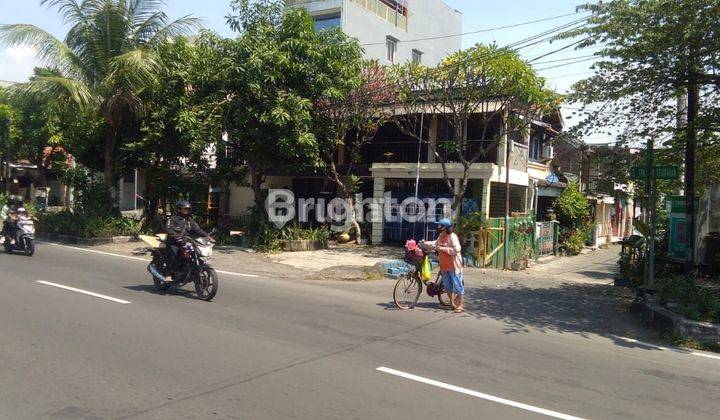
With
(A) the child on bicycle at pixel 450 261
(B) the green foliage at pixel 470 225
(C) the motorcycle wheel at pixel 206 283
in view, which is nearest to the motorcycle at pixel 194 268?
(C) the motorcycle wheel at pixel 206 283

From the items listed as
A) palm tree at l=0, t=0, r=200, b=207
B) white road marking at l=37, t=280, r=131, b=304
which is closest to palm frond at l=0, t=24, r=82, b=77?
palm tree at l=0, t=0, r=200, b=207

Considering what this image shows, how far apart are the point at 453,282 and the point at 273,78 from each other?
369 inches

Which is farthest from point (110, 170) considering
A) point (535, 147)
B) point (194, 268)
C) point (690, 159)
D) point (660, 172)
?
point (690, 159)

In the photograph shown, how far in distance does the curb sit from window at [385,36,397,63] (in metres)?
27.1

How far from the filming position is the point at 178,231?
9375 millimetres

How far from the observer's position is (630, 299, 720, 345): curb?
7793mm

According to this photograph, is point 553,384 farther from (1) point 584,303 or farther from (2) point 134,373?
(1) point 584,303

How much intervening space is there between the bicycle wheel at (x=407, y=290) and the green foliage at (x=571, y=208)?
15.6 m

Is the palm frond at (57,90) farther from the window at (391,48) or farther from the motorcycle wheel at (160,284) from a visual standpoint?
the window at (391,48)

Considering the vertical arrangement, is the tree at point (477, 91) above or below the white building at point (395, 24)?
below

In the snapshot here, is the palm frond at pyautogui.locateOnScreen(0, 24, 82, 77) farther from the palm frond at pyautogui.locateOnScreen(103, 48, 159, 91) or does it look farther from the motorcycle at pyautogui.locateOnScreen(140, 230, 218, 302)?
the motorcycle at pyautogui.locateOnScreen(140, 230, 218, 302)

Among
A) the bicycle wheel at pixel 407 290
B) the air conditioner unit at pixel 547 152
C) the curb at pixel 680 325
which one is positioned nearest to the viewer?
the curb at pixel 680 325

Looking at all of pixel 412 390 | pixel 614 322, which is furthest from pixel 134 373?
pixel 614 322

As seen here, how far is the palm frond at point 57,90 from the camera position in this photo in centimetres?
1692
